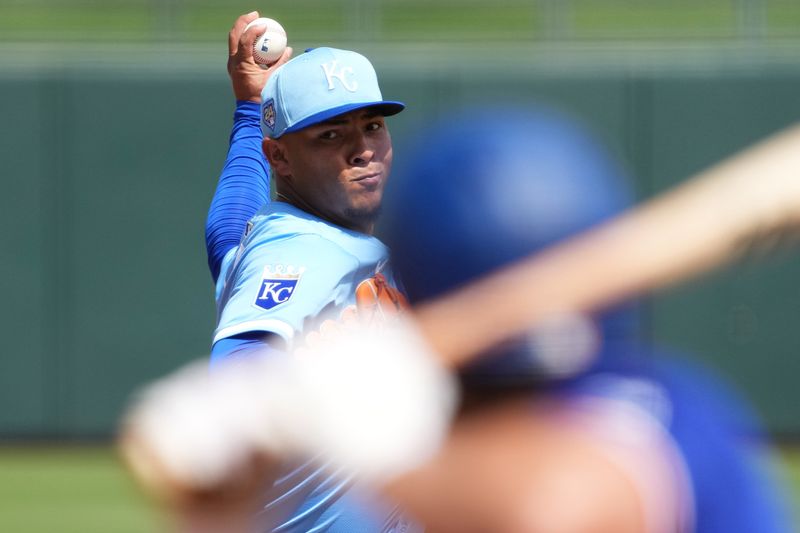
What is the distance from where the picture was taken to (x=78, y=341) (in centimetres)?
1050

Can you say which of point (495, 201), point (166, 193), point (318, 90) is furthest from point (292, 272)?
point (166, 193)

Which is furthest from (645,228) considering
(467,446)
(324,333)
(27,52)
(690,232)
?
(27,52)

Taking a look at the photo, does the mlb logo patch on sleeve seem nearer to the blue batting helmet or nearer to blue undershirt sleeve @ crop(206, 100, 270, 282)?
blue undershirt sleeve @ crop(206, 100, 270, 282)

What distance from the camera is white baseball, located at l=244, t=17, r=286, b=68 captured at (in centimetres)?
360

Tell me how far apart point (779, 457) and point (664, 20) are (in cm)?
426

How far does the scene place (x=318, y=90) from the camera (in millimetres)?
2904

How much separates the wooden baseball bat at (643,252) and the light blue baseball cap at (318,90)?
1.65 metres

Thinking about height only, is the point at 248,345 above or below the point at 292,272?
below

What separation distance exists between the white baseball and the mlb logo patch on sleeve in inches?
41.6

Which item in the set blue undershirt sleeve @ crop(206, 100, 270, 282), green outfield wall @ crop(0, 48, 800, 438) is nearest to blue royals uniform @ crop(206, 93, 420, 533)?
blue undershirt sleeve @ crop(206, 100, 270, 282)

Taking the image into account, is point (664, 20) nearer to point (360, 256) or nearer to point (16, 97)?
point (16, 97)

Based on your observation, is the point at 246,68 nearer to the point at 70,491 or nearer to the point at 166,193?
the point at 70,491

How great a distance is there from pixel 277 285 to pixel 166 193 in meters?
8.16

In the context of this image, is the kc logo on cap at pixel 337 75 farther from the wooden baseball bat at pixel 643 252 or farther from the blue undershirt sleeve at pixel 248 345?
the wooden baseball bat at pixel 643 252
